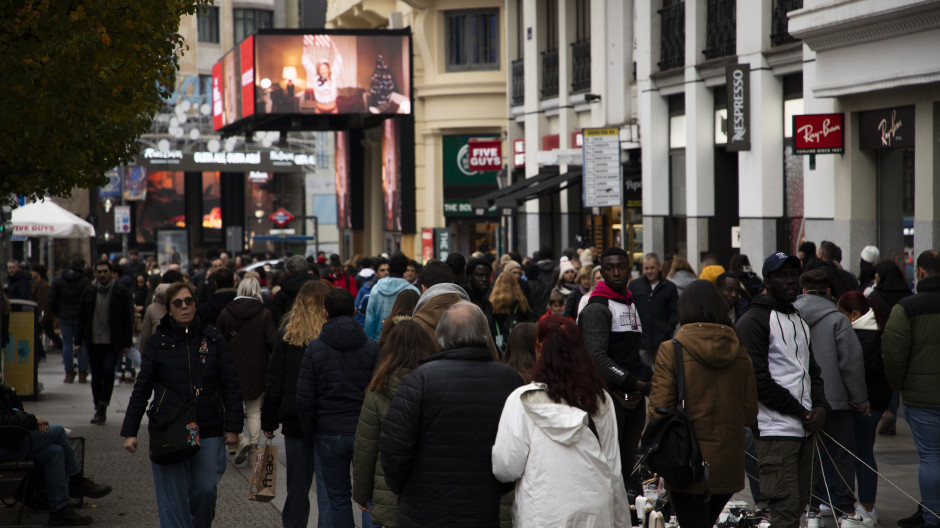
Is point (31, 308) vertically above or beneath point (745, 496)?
above

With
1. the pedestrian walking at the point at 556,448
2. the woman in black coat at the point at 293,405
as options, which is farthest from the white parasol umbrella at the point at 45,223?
the pedestrian walking at the point at 556,448

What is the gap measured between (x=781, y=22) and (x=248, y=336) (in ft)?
33.9

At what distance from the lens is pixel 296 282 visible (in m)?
12.2

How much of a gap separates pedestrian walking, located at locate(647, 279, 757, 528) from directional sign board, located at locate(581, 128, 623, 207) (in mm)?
12071

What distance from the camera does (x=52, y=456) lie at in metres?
8.94

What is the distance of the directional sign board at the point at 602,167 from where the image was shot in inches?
Result: 736

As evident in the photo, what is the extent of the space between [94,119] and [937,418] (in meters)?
Answer: 7.60

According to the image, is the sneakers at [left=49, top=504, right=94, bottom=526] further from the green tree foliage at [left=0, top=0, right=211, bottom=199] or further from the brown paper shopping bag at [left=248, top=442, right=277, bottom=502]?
the green tree foliage at [left=0, top=0, right=211, bottom=199]

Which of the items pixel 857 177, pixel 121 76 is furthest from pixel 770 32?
pixel 121 76

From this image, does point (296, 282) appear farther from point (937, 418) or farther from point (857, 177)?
point (857, 177)

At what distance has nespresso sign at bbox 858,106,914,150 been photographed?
14820mm

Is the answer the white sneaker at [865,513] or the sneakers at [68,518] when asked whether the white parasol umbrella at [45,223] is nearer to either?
the sneakers at [68,518]

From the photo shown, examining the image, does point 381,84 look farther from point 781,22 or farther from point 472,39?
point 781,22

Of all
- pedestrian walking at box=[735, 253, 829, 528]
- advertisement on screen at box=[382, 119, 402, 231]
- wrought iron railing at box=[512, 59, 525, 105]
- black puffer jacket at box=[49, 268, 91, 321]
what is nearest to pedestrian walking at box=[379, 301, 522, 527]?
pedestrian walking at box=[735, 253, 829, 528]
